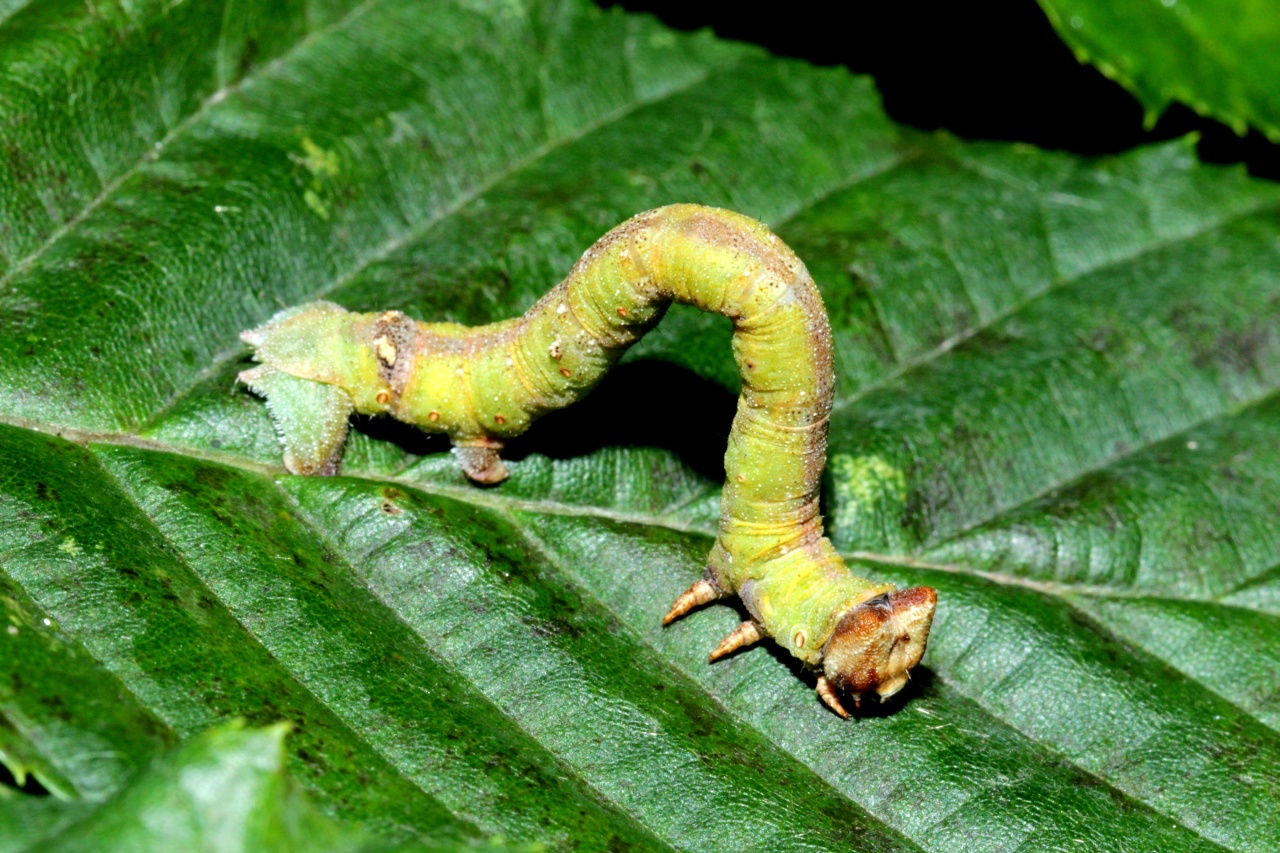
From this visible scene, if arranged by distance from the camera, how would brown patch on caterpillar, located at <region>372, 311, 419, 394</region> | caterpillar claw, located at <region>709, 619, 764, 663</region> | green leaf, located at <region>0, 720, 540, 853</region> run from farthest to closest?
brown patch on caterpillar, located at <region>372, 311, 419, 394</region>, caterpillar claw, located at <region>709, 619, 764, 663</region>, green leaf, located at <region>0, 720, 540, 853</region>

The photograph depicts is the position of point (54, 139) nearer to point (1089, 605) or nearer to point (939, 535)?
point (939, 535)

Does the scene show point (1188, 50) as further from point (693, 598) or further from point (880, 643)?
point (693, 598)

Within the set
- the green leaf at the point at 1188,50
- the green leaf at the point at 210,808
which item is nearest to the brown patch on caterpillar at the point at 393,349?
the green leaf at the point at 210,808

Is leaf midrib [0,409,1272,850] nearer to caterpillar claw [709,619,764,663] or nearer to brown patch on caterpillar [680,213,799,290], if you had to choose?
caterpillar claw [709,619,764,663]

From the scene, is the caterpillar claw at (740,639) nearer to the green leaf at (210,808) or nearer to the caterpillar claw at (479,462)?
the caterpillar claw at (479,462)

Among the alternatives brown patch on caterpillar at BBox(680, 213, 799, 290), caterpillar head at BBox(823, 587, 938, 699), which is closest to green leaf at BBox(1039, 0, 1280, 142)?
brown patch on caterpillar at BBox(680, 213, 799, 290)

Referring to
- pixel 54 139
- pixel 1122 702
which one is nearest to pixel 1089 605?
pixel 1122 702
